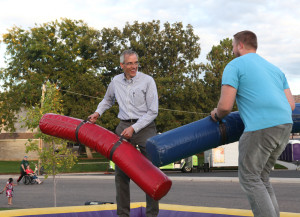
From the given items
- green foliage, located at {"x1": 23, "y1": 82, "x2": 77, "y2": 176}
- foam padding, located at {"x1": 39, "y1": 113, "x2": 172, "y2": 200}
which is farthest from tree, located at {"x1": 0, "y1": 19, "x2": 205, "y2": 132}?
foam padding, located at {"x1": 39, "y1": 113, "x2": 172, "y2": 200}

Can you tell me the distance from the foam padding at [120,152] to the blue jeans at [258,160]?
898mm

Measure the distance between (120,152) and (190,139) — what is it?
29.9 inches

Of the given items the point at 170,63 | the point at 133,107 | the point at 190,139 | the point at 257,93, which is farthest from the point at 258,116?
the point at 170,63

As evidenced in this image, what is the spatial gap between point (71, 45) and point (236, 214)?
32967mm

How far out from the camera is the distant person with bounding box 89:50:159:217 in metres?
4.38

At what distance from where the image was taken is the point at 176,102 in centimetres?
3403

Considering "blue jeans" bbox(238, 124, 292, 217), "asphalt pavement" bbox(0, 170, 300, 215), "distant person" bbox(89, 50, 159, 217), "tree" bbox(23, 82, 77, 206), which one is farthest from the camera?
"asphalt pavement" bbox(0, 170, 300, 215)

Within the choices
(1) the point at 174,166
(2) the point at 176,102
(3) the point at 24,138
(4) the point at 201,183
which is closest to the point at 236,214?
(4) the point at 201,183

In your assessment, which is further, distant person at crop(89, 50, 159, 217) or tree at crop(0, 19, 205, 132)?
tree at crop(0, 19, 205, 132)

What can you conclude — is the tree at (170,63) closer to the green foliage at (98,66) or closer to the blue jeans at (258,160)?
the green foliage at (98,66)

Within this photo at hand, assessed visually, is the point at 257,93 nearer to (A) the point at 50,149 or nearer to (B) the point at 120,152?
(B) the point at 120,152

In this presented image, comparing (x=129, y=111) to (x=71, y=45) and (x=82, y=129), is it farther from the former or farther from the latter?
(x=71, y=45)

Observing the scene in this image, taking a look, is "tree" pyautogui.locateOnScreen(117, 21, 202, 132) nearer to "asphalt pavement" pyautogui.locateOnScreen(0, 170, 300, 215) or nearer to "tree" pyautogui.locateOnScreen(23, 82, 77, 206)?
"asphalt pavement" pyautogui.locateOnScreen(0, 170, 300, 215)

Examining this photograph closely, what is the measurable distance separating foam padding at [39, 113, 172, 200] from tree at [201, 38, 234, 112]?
29.4 m
